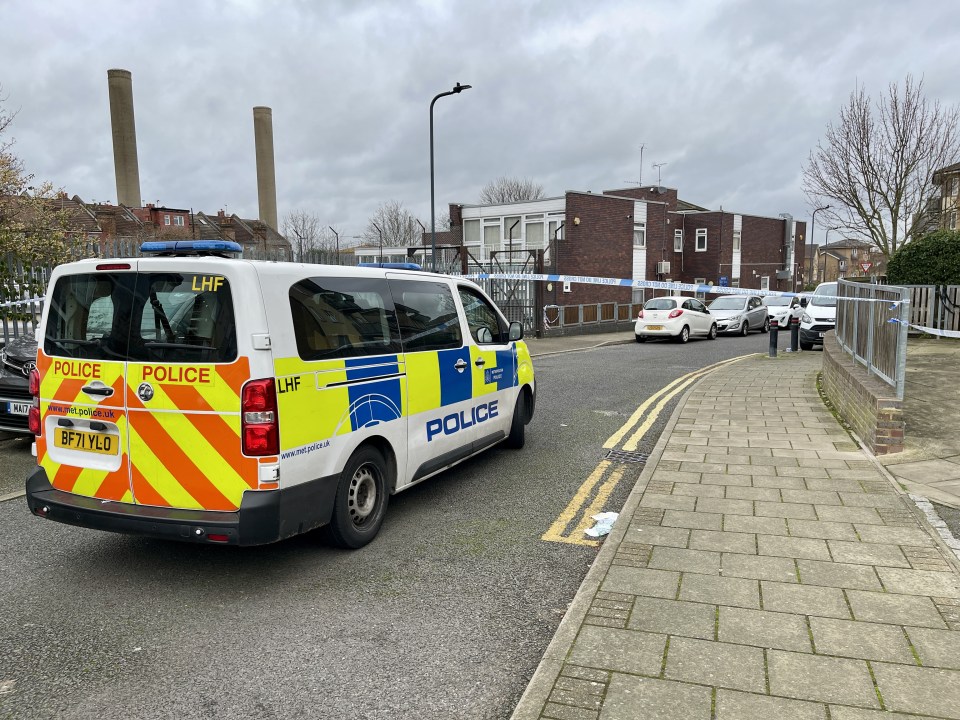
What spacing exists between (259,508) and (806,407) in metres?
7.51

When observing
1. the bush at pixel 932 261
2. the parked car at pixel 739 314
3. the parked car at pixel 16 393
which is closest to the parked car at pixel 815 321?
the bush at pixel 932 261

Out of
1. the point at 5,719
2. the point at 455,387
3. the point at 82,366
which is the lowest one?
the point at 5,719

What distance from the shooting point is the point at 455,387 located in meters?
5.67

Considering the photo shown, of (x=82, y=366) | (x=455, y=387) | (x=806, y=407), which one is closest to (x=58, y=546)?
(x=82, y=366)

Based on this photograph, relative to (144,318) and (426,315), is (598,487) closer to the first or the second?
(426,315)

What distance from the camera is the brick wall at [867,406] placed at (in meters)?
6.32

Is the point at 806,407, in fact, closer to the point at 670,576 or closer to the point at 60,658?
the point at 670,576

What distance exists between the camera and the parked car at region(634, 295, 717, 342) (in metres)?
21.3

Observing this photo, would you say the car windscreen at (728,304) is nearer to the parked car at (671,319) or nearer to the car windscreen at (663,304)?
the parked car at (671,319)

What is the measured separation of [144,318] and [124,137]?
66.3 m

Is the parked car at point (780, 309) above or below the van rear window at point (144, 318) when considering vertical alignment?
below

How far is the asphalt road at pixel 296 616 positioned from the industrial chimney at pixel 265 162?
224 ft

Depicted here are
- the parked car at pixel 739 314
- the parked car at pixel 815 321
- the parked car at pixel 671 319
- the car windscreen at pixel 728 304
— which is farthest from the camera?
the car windscreen at pixel 728 304

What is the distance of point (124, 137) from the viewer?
60.4 m
